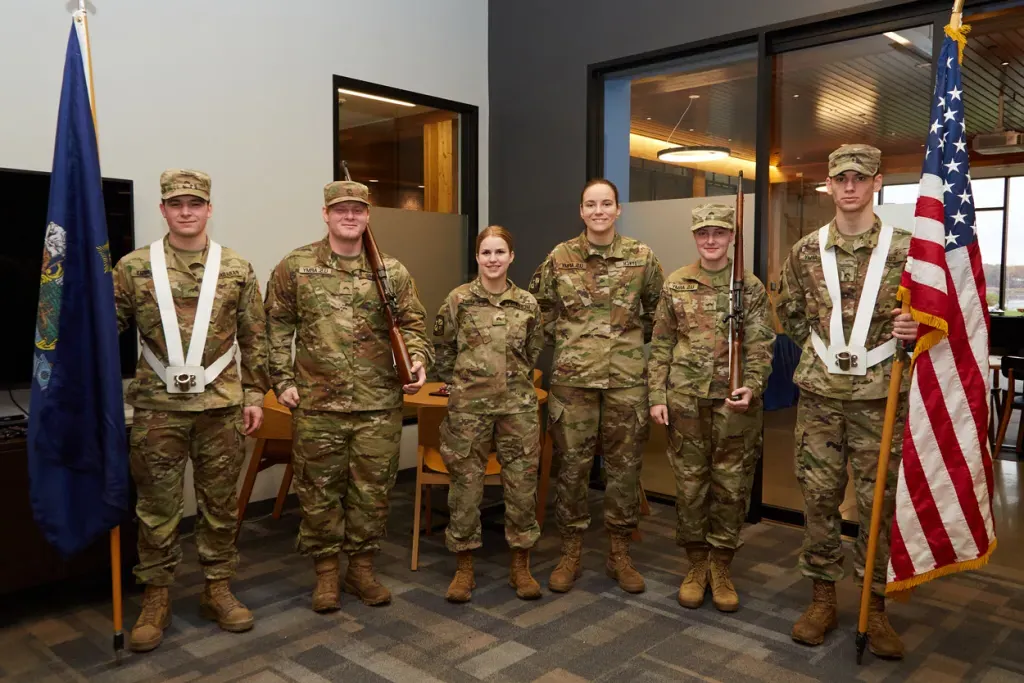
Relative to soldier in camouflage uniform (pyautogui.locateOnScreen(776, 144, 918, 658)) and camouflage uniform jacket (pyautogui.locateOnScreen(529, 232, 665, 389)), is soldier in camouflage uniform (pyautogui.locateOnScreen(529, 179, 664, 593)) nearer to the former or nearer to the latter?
camouflage uniform jacket (pyautogui.locateOnScreen(529, 232, 665, 389))

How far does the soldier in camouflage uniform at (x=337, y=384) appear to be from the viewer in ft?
10.0

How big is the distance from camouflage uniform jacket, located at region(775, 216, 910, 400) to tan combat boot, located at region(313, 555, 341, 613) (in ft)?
6.28

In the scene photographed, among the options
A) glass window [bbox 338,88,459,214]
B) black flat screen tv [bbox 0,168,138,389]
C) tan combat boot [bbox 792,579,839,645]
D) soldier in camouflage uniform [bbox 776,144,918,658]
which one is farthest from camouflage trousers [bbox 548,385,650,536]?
glass window [bbox 338,88,459,214]

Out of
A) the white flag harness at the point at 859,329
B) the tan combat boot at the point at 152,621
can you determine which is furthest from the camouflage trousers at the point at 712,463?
the tan combat boot at the point at 152,621

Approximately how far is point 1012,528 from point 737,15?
3.09 metres

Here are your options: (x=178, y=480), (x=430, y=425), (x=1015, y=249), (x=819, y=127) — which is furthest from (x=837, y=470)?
(x=1015, y=249)

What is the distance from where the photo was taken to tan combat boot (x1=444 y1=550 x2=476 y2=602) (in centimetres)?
317

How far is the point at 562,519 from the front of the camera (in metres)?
3.40

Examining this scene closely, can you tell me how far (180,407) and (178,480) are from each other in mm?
286

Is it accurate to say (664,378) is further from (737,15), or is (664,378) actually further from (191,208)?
(737,15)

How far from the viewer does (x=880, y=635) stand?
274 centimetres

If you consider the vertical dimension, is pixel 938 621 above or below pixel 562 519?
below

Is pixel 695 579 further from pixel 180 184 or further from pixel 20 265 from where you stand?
pixel 20 265

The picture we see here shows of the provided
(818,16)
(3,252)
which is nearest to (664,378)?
(818,16)
